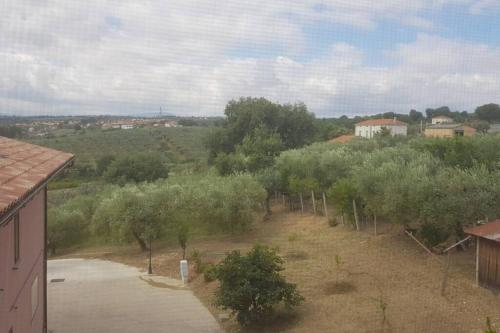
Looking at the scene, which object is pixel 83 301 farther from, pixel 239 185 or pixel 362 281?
pixel 239 185

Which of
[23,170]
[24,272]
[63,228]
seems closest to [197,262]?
[24,272]

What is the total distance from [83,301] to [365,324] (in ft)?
8.29

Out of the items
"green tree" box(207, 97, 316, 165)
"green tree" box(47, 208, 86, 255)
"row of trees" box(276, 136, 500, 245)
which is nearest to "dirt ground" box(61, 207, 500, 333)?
"row of trees" box(276, 136, 500, 245)

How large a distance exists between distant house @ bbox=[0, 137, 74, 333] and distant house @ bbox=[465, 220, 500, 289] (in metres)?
2.80

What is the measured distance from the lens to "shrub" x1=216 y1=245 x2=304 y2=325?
3.20 meters

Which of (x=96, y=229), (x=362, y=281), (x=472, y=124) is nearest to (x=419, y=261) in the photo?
(x=362, y=281)

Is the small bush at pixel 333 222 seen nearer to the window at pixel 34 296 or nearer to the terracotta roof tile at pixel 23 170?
the terracotta roof tile at pixel 23 170

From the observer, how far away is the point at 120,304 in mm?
4031

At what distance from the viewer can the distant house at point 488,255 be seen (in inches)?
127

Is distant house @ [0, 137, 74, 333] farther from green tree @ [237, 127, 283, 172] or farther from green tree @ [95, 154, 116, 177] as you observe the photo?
green tree @ [95, 154, 116, 177]

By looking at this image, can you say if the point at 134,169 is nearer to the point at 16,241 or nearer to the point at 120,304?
→ the point at 120,304

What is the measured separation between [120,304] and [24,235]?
5.34 feet

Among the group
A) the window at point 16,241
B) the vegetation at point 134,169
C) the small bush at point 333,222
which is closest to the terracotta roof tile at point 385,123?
the vegetation at point 134,169

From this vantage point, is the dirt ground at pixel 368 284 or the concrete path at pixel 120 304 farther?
the concrete path at pixel 120 304
